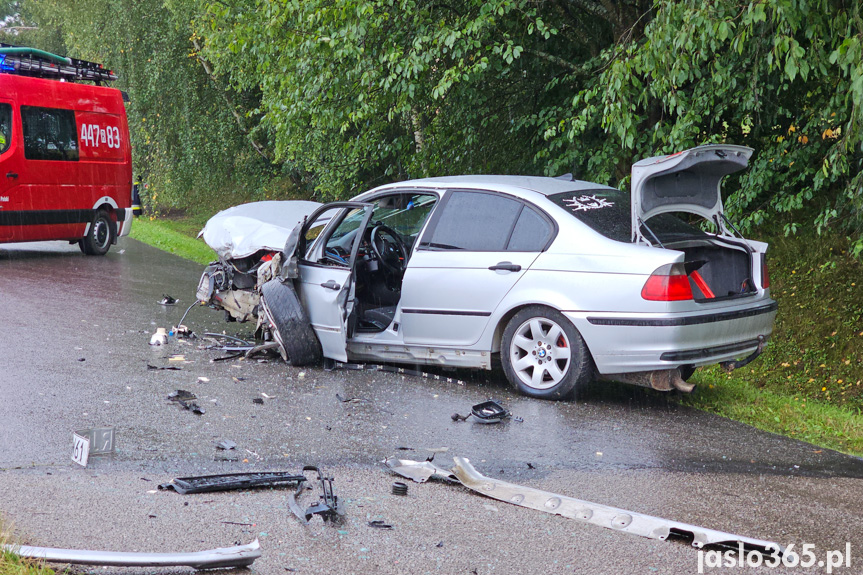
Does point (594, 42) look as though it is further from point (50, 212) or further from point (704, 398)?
point (50, 212)

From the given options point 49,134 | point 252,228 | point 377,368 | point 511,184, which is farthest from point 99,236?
point 511,184

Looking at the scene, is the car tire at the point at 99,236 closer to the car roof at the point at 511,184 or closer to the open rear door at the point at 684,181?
the car roof at the point at 511,184

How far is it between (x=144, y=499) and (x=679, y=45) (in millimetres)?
5157

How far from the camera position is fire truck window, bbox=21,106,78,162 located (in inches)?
543

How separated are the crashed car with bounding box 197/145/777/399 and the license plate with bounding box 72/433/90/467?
279 centimetres

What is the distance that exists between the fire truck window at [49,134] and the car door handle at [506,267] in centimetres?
993

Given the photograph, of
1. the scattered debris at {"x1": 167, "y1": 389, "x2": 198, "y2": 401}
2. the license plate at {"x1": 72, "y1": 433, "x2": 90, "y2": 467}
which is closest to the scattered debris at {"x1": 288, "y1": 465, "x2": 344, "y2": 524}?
the license plate at {"x1": 72, "y1": 433, "x2": 90, "y2": 467}

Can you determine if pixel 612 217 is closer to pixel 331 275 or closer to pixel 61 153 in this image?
pixel 331 275

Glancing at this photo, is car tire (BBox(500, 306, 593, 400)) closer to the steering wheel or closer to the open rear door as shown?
the open rear door

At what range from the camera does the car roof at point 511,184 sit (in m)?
7.00

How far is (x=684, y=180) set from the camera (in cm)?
672

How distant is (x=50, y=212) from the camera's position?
1422 centimetres

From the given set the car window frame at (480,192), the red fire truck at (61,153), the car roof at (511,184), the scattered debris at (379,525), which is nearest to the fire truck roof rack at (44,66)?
the red fire truck at (61,153)

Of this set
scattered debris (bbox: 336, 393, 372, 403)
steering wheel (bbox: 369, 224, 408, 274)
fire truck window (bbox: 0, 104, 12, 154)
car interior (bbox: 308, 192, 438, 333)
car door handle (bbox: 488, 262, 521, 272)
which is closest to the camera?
scattered debris (bbox: 336, 393, 372, 403)
